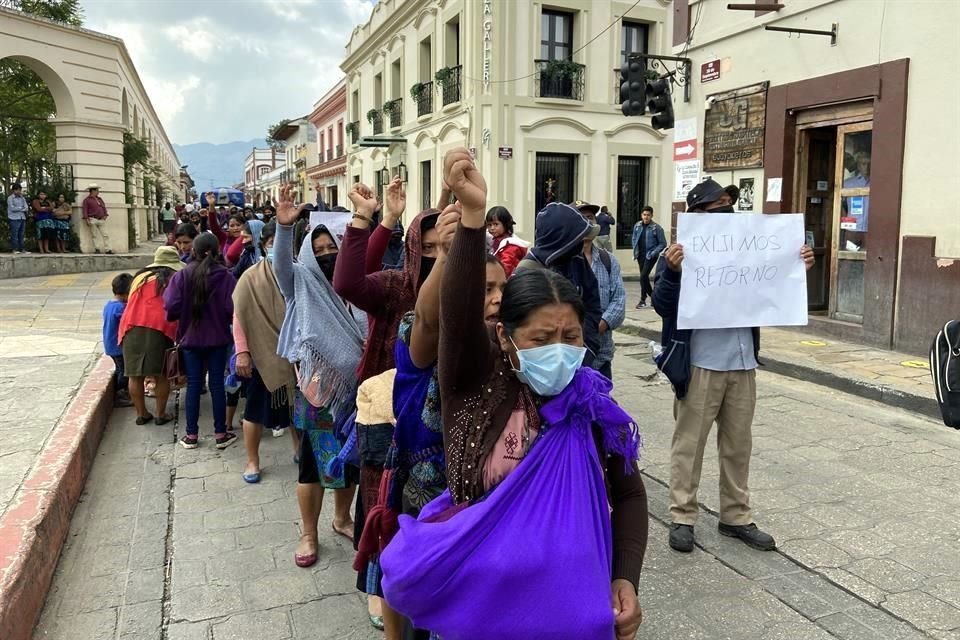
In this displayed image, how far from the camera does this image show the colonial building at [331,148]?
115 feet

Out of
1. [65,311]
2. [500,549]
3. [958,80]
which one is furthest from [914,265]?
[65,311]

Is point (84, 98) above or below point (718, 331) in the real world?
above

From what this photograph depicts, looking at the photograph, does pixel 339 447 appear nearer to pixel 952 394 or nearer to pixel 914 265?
pixel 952 394

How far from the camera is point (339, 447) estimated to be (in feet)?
12.4

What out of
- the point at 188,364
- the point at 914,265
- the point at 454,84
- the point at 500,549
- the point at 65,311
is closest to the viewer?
the point at 500,549

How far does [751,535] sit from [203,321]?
4.00m

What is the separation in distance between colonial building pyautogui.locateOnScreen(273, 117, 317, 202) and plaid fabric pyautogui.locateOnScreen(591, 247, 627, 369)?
33955 millimetres

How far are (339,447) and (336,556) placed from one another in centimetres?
60

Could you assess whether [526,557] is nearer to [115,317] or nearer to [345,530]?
[345,530]

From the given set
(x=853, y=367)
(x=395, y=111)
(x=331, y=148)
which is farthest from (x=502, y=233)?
(x=331, y=148)

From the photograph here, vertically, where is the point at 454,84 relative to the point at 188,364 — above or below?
above

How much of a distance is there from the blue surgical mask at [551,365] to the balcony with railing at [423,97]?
21592 millimetres

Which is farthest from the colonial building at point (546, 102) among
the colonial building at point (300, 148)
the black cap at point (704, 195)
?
the colonial building at point (300, 148)

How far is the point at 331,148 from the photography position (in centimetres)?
3834
